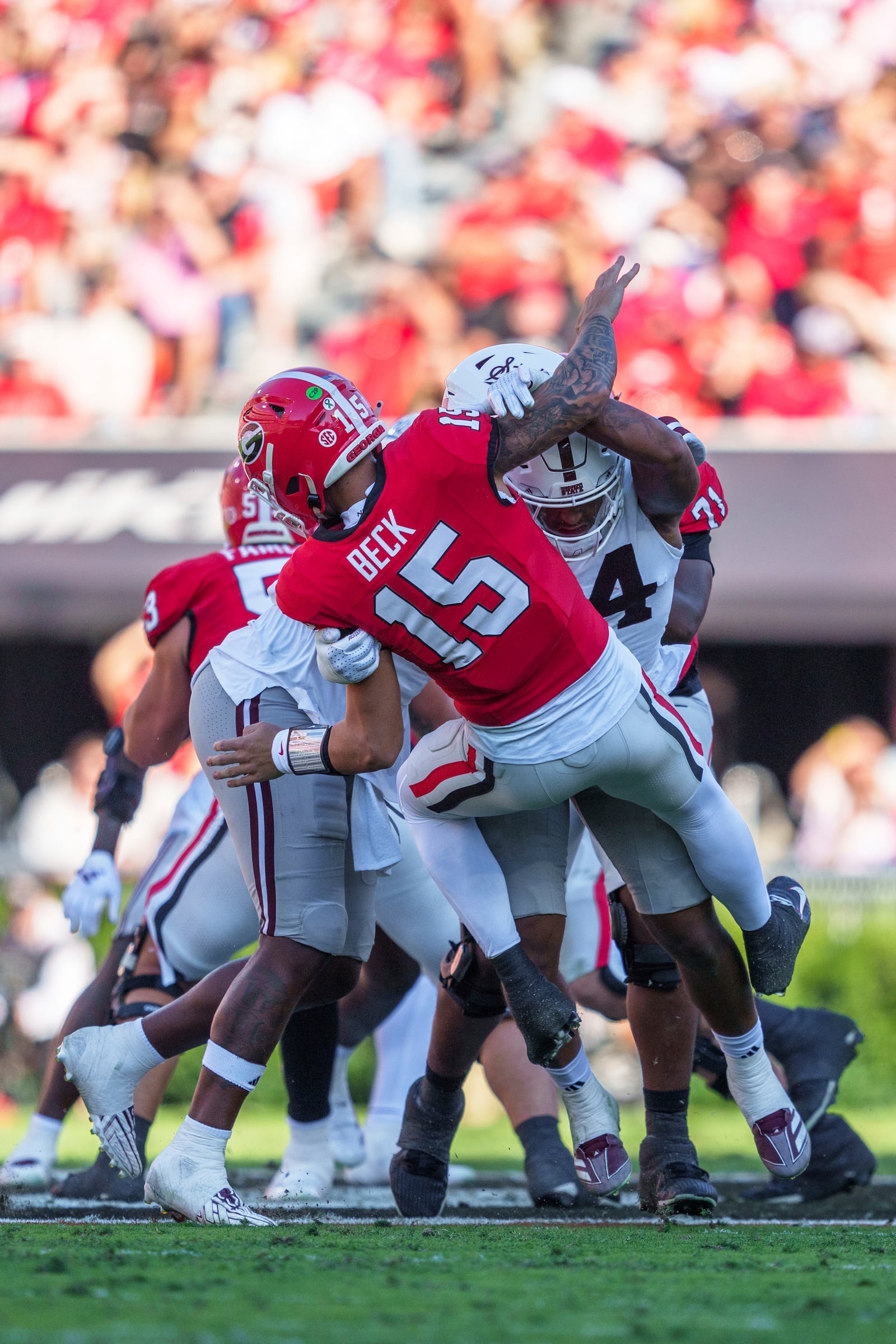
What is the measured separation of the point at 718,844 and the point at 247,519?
67.0 inches

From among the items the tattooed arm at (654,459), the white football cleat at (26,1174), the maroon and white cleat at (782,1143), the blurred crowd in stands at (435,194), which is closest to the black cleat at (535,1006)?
Result: the maroon and white cleat at (782,1143)

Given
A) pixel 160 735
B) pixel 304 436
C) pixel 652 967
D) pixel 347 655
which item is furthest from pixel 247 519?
pixel 652 967

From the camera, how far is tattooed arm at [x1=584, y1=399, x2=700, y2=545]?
332cm

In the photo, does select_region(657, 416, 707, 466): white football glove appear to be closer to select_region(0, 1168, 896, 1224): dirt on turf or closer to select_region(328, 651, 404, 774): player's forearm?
select_region(328, 651, 404, 774): player's forearm

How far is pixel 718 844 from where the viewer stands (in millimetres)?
3369

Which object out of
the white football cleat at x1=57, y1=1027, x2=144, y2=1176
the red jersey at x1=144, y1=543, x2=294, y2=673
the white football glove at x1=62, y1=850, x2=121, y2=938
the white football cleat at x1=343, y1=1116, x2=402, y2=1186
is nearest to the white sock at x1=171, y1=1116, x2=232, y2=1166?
the white football cleat at x1=57, y1=1027, x2=144, y2=1176

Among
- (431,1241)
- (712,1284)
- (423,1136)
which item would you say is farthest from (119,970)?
(712,1284)

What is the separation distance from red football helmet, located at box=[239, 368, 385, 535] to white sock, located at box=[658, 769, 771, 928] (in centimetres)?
98

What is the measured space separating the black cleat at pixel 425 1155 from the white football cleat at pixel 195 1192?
593mm

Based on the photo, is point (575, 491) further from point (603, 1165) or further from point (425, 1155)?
point (425, 1155)

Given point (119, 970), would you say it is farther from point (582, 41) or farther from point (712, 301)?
point (582, 41)

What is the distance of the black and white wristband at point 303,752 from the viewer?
3232 mm

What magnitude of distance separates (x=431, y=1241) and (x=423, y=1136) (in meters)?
0.75

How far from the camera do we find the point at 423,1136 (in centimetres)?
381
